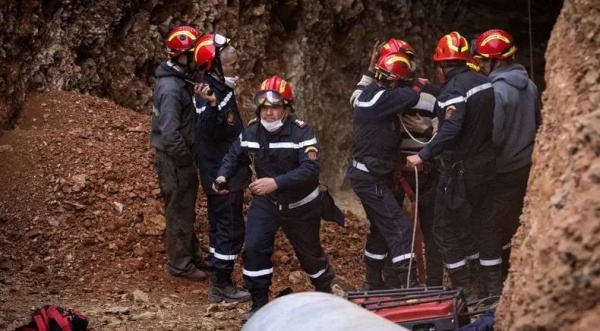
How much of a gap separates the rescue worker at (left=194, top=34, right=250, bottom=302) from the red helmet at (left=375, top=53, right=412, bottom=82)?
1.33m

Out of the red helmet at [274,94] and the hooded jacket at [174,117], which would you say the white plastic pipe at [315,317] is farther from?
the hooded jacket at [174,117]

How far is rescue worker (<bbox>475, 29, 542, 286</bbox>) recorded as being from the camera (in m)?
7.68

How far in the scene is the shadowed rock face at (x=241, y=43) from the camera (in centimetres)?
1009

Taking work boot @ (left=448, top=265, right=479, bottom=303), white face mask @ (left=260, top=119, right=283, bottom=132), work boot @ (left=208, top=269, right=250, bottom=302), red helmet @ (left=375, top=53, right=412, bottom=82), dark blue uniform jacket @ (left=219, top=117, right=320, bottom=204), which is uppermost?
red helmet @ (left=375, top=53, right=412, bottom=82)

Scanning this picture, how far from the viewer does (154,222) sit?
9.03m

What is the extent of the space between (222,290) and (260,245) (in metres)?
0.98

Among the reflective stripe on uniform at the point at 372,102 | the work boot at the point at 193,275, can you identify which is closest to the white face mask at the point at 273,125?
the reflective stripe on uniform at the point at 372,102

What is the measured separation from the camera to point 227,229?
8.10 m

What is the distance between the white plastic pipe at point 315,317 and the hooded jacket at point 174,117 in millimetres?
3839

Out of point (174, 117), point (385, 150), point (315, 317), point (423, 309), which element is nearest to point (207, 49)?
point (174, 117)

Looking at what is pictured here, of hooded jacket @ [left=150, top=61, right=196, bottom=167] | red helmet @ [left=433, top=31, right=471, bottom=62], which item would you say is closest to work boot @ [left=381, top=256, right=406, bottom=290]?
red helmet @ [left=433, top=31, right=471, bottom=62]

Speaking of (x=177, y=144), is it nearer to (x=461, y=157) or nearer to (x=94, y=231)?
(x=94, y=231)

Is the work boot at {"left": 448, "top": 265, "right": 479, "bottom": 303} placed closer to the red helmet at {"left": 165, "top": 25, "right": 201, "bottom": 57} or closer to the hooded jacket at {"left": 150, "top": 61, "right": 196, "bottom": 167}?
the hooded jacket at {"left": 150, "top": 61, "right": 196, "bottom": 167}

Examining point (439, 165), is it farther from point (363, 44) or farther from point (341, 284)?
point (363, 44)
